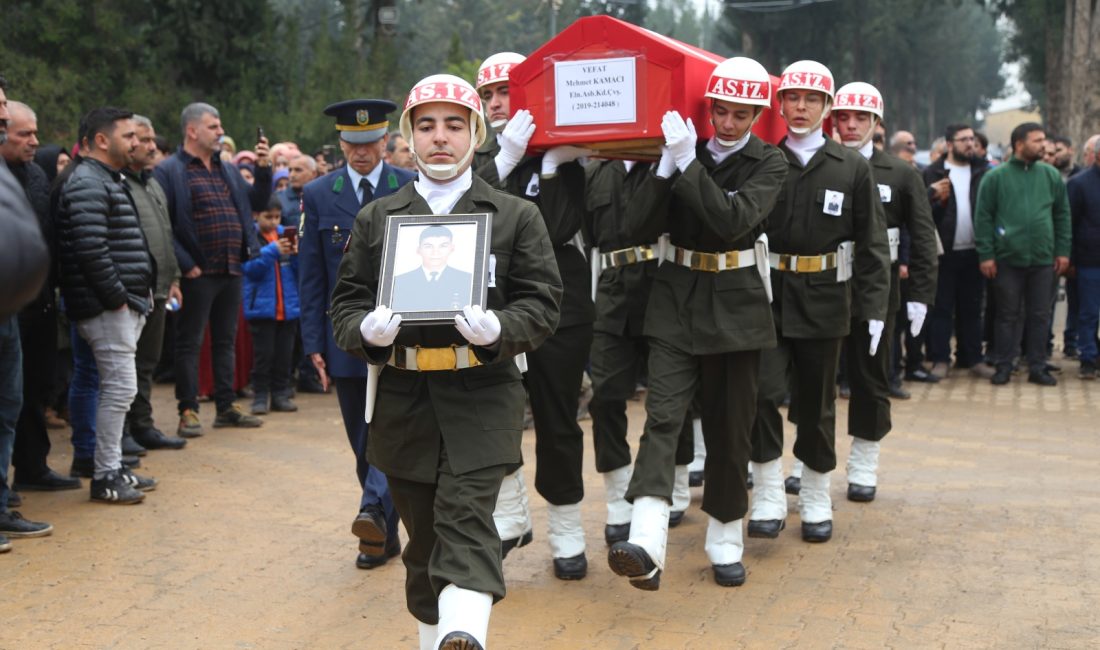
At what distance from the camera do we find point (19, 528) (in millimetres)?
7004

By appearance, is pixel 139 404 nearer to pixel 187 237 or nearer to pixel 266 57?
pixel 187 237

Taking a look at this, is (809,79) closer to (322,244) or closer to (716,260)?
(716,260)

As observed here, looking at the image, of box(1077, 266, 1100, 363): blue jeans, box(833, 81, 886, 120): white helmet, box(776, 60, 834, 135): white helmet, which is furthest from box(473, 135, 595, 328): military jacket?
box(1077, 266, 1100, 363): blue jeans

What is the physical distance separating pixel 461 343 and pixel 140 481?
443 cm

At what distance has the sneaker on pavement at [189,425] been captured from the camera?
988cm

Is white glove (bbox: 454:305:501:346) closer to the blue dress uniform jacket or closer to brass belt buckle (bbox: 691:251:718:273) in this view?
brass belt buckle (bbox: 691:251:718:273)

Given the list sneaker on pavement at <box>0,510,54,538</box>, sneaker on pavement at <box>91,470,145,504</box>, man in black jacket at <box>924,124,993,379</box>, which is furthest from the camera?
man in black jacket at <box>924,124,993,379</box>

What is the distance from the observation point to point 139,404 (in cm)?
952

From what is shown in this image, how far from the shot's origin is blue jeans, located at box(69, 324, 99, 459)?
26.7ft

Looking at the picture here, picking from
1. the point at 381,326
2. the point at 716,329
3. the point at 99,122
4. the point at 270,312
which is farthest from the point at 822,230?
the point at 270,312

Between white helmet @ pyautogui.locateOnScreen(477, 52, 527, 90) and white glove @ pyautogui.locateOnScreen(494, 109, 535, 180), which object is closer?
white glove @ pyautogui.locateOnScreen(494, 109, 535, 180)

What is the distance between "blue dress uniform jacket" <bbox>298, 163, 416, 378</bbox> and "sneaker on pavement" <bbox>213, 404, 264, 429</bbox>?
4.03 m

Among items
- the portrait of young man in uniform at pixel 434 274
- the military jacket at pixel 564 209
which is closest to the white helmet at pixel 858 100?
the military jacket at pixel 564 209

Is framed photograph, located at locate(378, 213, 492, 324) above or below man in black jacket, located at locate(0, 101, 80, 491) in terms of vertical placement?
above
